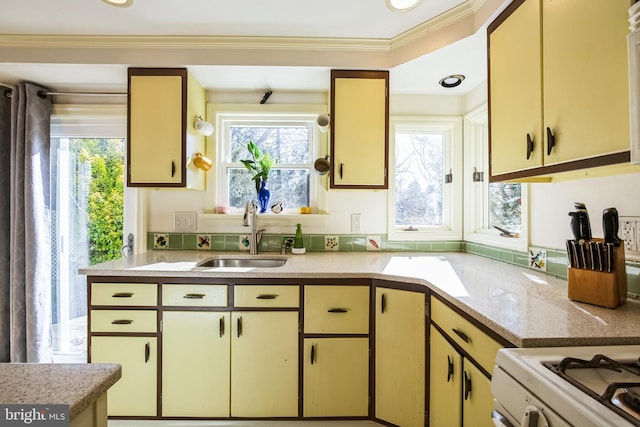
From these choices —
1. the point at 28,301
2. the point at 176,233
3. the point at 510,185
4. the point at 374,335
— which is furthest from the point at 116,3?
the point at 510,185

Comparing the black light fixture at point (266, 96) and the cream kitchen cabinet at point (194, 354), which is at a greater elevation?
the black light fixture at point (266, 96)

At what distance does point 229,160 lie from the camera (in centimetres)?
249

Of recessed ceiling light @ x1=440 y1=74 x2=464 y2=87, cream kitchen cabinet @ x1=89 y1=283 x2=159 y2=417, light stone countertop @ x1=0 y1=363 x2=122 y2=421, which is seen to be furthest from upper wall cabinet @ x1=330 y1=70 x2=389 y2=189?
light stone countertop @ x1=0 y1=363 x2=122 y2=421

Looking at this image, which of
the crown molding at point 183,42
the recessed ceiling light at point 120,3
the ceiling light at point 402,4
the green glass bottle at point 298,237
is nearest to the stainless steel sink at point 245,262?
the green glass bottle at point 298,237

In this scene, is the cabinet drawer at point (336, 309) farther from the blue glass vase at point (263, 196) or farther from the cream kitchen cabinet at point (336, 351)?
the blue glass vase at point (263, 196)

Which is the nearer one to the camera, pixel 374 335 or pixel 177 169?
pixel 374 335

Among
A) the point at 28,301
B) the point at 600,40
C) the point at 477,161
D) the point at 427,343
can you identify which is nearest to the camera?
the point at 600,40

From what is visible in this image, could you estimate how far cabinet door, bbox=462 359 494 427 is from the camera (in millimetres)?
1060

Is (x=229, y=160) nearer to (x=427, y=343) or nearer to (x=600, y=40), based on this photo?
(x=427, y=343)

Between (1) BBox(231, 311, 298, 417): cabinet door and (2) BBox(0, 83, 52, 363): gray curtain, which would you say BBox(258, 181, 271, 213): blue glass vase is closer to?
(1) BBox(231, 311, 298, 417): cabinet door

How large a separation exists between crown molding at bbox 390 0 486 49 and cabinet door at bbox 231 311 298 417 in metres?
1.82

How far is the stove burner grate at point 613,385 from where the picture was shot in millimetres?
564

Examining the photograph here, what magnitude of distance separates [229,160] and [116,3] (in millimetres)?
1152

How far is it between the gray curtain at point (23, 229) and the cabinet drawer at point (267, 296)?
1.62 m
